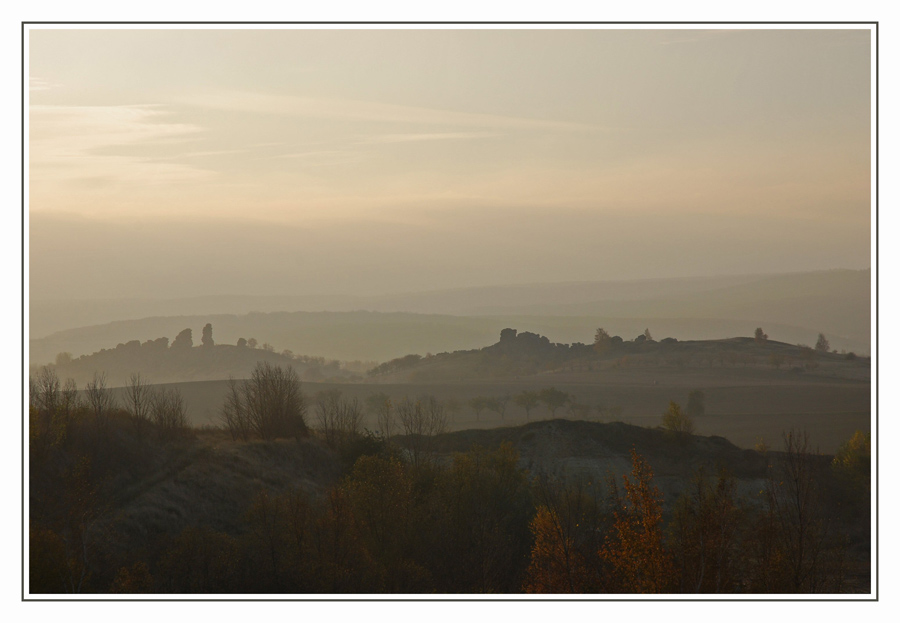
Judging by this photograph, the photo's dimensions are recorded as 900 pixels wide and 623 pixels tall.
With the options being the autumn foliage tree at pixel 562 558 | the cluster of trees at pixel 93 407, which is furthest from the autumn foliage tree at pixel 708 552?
the cluster of trees at pixel 93 407

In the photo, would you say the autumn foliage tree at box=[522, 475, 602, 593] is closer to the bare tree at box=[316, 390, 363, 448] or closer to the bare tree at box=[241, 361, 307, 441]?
the bare tree at box=[316, 390, 363, 448]

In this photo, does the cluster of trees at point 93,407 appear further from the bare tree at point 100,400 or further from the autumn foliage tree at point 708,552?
the autumn foliage tree at point 708,552

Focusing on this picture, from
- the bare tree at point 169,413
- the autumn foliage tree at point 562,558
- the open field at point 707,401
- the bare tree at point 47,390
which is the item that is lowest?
the open field at point 707,401

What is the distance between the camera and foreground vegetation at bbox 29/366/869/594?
2433 cm

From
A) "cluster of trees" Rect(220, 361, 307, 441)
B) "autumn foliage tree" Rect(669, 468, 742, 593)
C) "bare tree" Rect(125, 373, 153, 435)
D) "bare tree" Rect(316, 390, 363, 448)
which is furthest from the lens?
"cluster of trees" Rect(220, 361, 307, 441)

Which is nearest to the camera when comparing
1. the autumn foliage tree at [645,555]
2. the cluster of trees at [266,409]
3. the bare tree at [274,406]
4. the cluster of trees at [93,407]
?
the autumn foliage tree at [645,555]

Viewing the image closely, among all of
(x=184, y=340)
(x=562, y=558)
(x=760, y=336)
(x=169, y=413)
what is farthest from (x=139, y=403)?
(x=760, y=336)

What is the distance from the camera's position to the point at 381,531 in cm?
3122

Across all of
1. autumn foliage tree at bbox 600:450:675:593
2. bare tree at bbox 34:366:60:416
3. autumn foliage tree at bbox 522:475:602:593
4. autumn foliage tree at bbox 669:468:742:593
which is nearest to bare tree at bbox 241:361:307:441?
bare tree at bbox 34:366:60:416

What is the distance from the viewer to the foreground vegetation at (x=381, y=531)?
2433 cm
